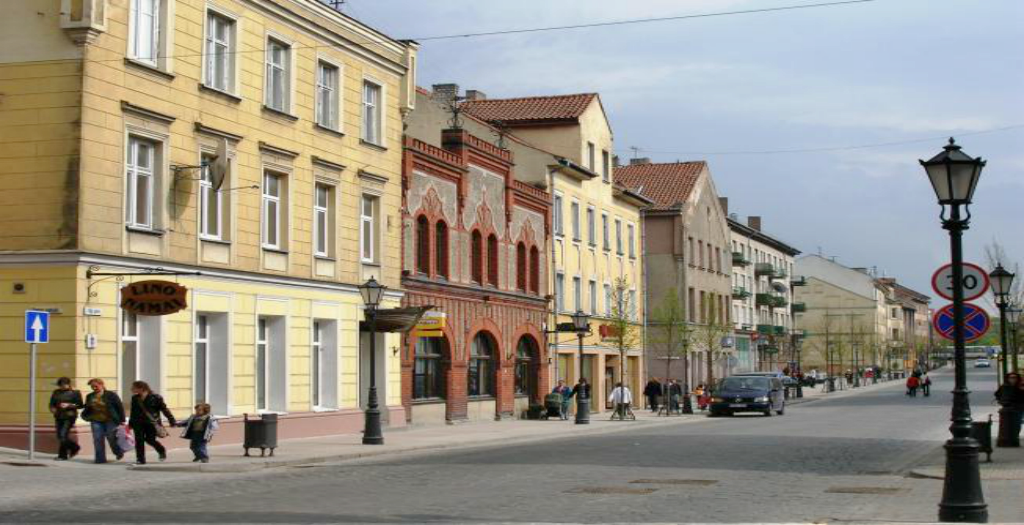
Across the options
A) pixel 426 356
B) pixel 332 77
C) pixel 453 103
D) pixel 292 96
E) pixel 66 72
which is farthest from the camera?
pixel 453 103

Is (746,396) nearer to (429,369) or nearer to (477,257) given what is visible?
(477,257)

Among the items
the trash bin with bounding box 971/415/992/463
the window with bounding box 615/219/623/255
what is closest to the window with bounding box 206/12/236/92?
the trash bin with bounding box 971/415/992/463

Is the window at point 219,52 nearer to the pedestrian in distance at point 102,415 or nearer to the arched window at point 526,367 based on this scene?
the pedestrian in distance at point 102,415

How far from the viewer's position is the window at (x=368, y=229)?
3481cm

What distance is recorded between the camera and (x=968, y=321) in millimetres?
17484

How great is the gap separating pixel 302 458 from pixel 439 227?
1636 cm

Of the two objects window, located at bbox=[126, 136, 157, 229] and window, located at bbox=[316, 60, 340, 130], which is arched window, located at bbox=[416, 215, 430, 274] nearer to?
window, located at bbox=[316, 60, 340, 130]

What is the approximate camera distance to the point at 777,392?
5059cm

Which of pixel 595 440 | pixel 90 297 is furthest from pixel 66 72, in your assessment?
pixel 595 440

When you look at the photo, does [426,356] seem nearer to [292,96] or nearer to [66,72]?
[292,96]

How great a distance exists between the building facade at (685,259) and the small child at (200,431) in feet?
134

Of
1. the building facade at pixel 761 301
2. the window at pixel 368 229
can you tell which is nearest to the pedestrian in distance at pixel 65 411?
the window at pixel 368 229

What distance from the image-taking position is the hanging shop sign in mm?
24859

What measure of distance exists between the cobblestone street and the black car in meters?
20.1
